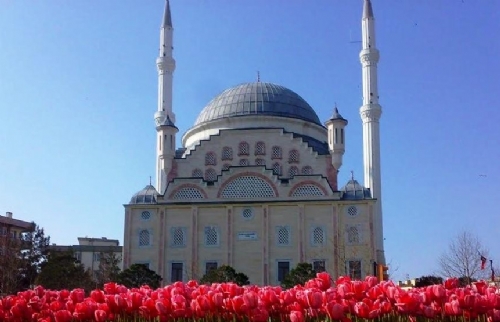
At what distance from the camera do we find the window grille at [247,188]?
36719mm

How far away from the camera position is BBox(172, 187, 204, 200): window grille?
3697cm

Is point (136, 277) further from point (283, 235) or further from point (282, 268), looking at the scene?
point (283, 235)

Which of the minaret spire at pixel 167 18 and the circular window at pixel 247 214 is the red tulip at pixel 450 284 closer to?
the circular window at pixel 247 214

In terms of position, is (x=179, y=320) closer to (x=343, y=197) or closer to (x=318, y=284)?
(x=318, y=284)

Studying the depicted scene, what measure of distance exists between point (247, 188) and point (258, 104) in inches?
316

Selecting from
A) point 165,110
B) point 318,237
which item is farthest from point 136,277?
point 165,110

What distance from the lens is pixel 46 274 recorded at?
30.6m

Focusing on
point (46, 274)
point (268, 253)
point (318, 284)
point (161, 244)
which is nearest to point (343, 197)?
point (268, 253)

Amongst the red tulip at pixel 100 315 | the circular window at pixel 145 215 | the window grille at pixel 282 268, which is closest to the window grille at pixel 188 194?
the circular window at pixel 145 215

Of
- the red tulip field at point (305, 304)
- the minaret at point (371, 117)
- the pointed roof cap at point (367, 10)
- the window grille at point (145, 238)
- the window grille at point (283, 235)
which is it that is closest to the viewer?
the red tulip field at point (305, 304)

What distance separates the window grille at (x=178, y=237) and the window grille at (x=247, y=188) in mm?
3202

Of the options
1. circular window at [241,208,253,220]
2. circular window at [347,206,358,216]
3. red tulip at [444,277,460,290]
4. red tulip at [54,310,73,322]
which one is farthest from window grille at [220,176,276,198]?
red tulip at [54,310,73,322]

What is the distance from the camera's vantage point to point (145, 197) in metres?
37.1

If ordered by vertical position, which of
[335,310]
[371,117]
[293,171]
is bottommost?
[335,310]
